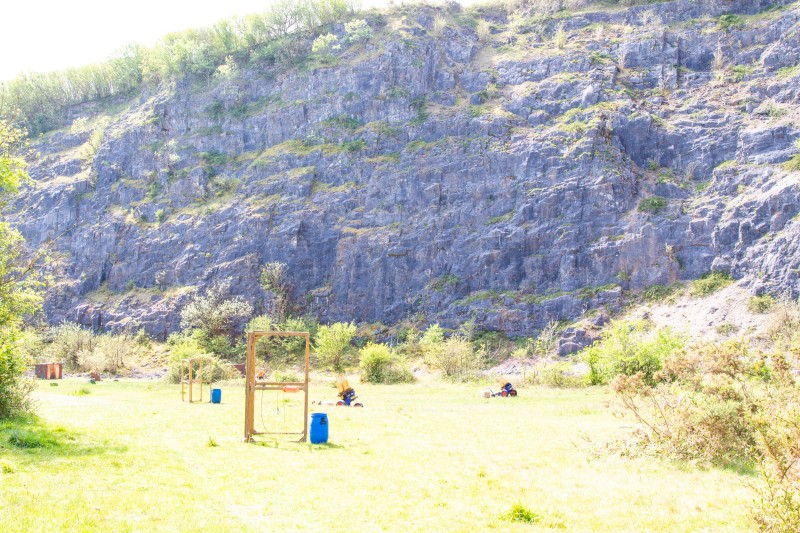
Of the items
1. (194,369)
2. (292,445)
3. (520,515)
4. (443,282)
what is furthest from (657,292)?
(520,515)

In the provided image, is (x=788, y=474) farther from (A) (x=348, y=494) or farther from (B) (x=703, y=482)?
(A) (x=348, y=494)

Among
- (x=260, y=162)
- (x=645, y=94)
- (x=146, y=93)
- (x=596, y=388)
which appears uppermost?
(x=146, y=93)

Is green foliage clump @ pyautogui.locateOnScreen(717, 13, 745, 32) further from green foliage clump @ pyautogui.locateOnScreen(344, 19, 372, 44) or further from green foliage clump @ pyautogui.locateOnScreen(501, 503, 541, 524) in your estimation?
green foliage clump @ pyautogui.locateOnScreen(501, 503, 541, 524)

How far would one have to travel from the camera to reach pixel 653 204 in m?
52.0

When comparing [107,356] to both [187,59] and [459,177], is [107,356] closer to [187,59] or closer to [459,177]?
[459,177]

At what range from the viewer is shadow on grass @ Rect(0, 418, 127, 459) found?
11867mm

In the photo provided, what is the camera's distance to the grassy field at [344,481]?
27.0ft

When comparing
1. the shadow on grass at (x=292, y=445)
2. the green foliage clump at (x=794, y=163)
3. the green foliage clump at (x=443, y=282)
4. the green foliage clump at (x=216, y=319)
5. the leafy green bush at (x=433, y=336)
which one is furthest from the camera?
the green foliage clump at (x=443, y=282)

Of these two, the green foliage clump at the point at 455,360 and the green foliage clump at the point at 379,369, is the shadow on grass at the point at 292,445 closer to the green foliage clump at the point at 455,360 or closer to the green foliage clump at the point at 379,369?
the green foliage clump at the point at 379,369

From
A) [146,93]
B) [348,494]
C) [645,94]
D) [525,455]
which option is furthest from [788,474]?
[146,93]

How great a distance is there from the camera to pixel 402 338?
175 ft

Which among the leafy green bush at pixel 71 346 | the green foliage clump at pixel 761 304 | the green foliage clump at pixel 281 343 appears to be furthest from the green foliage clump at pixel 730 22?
the leafy green bush at pixel 71 346

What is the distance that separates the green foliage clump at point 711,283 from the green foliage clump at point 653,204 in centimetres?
753

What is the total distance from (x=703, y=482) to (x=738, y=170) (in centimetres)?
4784
